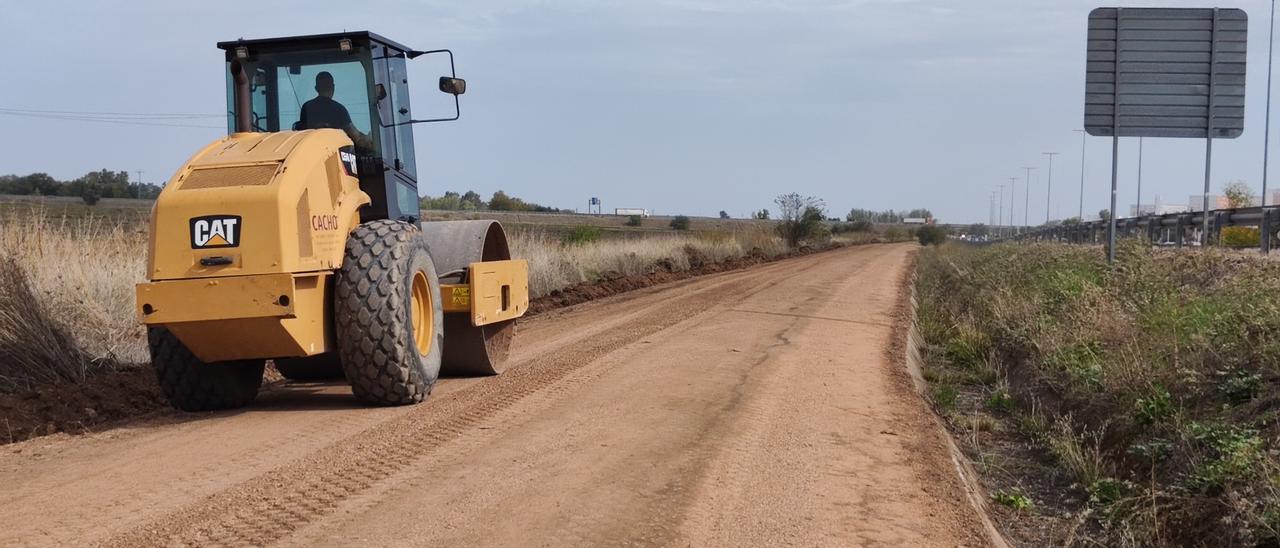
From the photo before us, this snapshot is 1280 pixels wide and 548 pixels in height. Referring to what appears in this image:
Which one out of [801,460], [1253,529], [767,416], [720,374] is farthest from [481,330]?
[1253,529]

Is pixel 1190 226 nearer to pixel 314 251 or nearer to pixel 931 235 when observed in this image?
pixel 314 251

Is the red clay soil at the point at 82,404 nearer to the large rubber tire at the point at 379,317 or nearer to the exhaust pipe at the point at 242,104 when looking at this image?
the large rubber tire at the point at 379,317

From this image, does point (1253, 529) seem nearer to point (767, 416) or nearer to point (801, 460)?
point (801, 460)

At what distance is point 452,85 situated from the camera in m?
9.00

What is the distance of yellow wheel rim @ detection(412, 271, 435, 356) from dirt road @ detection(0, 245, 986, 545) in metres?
0.47

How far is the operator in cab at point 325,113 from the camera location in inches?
369

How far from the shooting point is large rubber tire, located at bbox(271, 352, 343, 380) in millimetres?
9922

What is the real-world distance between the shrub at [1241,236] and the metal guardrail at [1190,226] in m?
0.55

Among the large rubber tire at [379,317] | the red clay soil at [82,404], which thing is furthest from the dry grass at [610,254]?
the large rubber tire at [379,317]

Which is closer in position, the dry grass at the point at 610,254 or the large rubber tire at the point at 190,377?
the large rubber tire at the point at 190,377

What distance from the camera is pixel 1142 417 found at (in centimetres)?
800

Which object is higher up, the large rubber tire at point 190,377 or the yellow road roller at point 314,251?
the yellow road roller at point 314,251

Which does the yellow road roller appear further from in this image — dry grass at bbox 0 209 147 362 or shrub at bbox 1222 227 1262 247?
shrub at bbox 1222 227 1262 247

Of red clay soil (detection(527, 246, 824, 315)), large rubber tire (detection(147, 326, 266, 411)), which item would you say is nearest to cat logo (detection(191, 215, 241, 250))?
large rubber tire (detection(147, 326, 266, 411))
